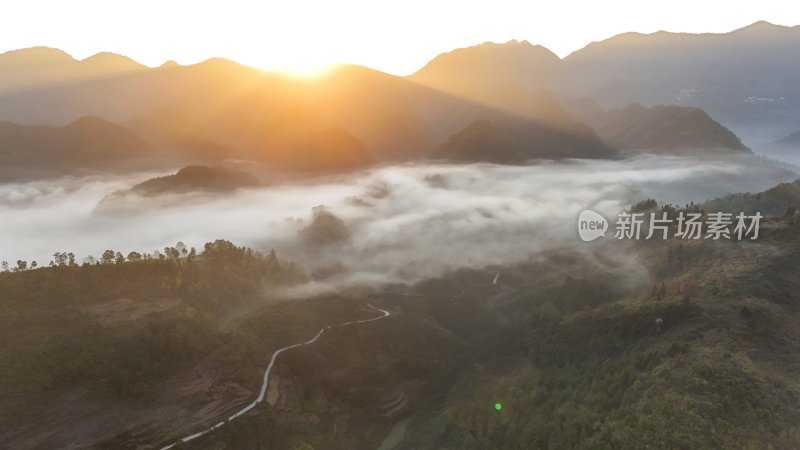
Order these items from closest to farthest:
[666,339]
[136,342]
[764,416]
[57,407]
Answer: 1. [764,416]
2. [57,407]
3. [666,339]
4. [136,342]

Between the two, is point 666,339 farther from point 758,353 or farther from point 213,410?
point 213,410

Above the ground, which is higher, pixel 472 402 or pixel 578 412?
pixel 578 412

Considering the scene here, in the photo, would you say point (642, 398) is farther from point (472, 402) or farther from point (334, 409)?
point (334, 409)

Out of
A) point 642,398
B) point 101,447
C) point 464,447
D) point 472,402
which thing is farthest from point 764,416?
point 101,447

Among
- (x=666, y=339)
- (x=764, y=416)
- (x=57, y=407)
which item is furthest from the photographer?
(x=666, y=339)

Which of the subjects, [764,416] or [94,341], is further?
[94,341]

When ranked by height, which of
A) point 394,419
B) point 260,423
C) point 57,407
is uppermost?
point 57,407

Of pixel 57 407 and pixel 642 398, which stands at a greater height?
pixel 642 398

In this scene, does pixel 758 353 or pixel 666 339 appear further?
pixel 666 339

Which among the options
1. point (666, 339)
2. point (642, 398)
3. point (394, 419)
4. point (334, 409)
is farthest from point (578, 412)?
point (334, 409)
